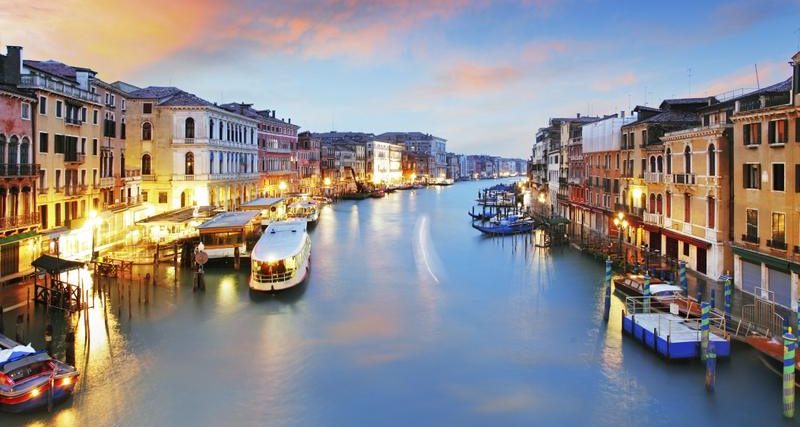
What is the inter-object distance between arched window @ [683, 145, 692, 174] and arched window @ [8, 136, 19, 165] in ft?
71.9

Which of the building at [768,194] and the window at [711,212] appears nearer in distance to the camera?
the building at [768,194]

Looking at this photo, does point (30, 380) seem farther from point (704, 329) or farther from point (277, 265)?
point (704, 329)

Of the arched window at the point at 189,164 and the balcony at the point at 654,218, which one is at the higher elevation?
the arched window at the point at 189,164

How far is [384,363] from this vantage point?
13.4 m

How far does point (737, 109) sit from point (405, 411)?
13107 mm

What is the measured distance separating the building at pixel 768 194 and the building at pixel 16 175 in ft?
69.3

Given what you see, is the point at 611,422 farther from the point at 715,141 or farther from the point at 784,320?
the point at 715,141

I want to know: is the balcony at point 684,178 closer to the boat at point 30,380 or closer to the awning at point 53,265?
the boat at point 30,380

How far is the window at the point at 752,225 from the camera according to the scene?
633 inches

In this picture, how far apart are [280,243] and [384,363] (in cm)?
983

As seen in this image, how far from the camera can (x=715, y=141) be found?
60.4ft

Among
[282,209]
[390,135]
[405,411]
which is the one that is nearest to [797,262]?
[405,411]

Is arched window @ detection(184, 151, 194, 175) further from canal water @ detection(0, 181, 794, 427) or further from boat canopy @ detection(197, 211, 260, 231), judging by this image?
canal water @ detection(0, 181, 794, 427)

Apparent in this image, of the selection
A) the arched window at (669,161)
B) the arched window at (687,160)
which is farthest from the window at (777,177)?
the arched window at (669,161)
